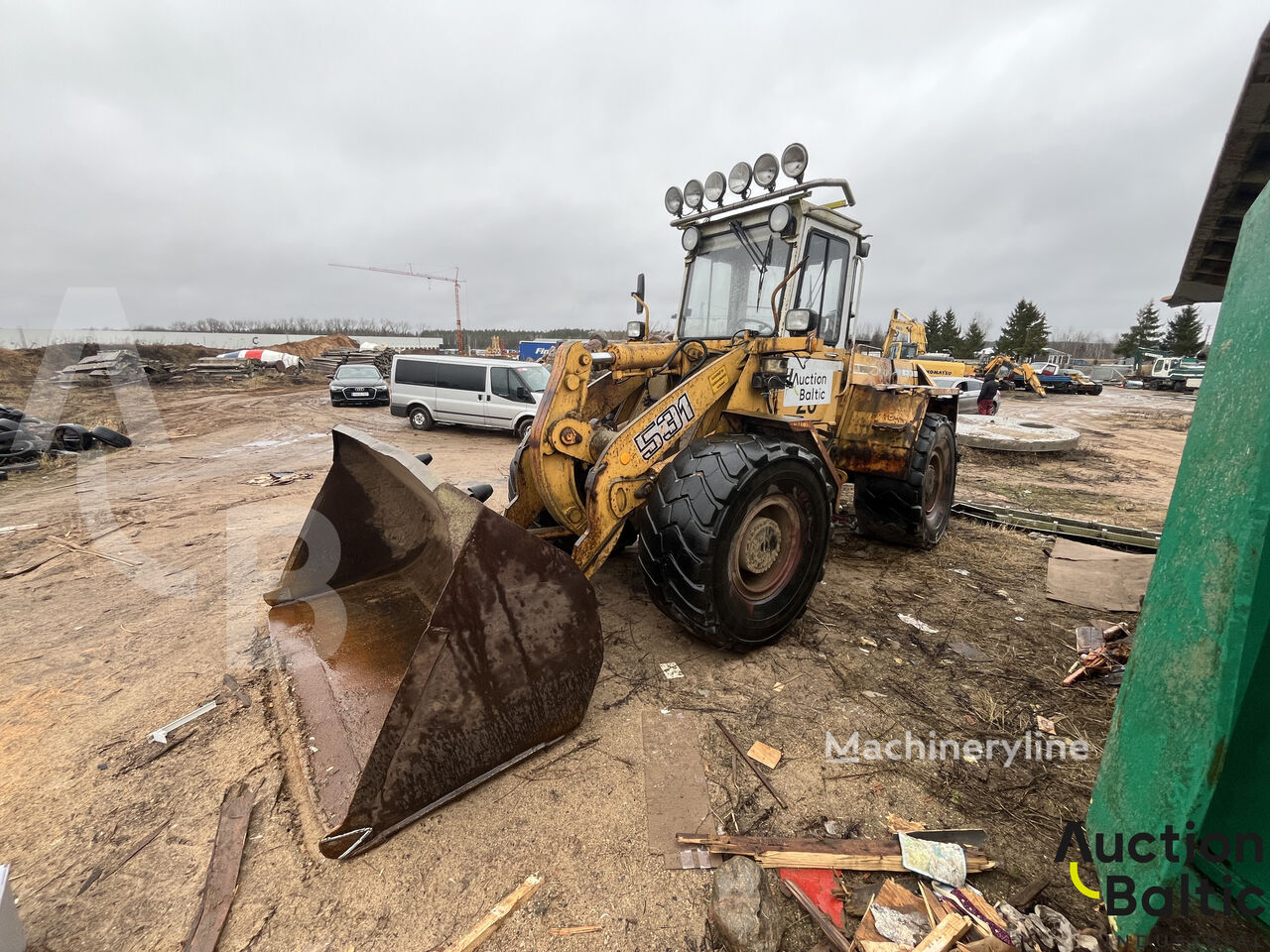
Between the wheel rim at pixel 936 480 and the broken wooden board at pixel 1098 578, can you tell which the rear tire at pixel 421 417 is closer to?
the wheel rim at pixel 936 480

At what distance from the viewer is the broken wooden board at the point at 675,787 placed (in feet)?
6.68

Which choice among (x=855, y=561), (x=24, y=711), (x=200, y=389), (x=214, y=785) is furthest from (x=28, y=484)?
(x=200, y=389)

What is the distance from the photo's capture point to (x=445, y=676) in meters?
2.01

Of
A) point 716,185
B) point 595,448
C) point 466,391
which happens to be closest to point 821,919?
point 595,448

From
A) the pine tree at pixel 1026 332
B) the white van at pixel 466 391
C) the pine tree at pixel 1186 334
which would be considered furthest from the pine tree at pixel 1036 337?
the white van at pixel 466 391

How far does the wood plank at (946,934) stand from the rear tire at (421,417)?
13838mm

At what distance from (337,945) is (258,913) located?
1.06 feet

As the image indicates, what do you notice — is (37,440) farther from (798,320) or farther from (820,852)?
(820,852)

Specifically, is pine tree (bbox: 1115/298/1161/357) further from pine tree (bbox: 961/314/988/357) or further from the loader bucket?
the loader bucket

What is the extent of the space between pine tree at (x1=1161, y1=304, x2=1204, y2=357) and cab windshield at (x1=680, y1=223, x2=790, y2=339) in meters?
61.6

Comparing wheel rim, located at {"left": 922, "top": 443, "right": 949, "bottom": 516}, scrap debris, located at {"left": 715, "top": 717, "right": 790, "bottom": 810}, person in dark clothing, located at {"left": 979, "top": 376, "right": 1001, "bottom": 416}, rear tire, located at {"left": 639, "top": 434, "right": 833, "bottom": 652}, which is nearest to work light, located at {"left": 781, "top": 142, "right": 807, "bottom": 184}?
rear tire, located at {"left": 639, "top": 434, "right": 833, "bottom": 652}

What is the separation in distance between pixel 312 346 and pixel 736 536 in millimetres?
48271

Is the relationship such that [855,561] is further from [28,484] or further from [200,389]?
[200,389]

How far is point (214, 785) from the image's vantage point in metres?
2.27
